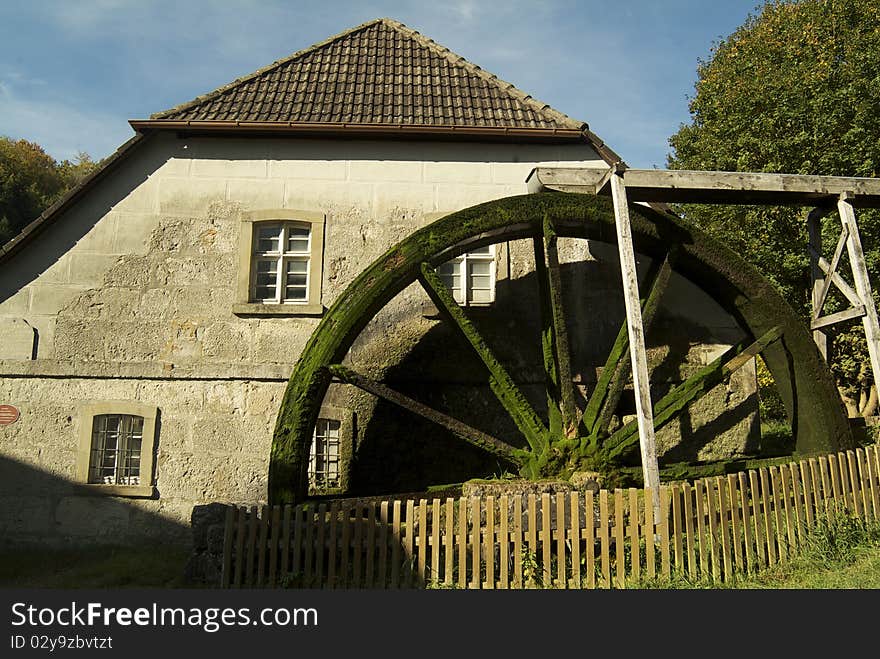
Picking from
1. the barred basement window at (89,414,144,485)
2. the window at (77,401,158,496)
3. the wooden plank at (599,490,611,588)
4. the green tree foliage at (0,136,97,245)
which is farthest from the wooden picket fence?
the green tree foliage at (0,136,97,245)

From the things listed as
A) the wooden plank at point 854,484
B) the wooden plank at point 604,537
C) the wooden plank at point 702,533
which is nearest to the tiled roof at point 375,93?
the wooden plank at point 854,484

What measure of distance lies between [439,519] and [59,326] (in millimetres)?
5287

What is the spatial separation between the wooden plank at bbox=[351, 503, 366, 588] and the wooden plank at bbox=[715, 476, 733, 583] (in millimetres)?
2711

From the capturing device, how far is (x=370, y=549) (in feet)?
17.7

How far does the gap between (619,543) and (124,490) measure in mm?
5370

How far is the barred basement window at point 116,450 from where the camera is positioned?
25.8ft

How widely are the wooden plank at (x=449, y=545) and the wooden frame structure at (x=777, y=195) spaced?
279cm

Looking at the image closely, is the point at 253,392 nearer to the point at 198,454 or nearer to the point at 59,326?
the point at 198,454

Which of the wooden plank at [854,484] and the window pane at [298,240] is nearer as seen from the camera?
the wooden plank at [854,484]

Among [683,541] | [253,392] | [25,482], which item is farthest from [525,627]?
[25,482]

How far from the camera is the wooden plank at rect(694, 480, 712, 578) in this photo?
206 inches

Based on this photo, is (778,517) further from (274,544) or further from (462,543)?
(274,544)

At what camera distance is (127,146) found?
8.30 metres

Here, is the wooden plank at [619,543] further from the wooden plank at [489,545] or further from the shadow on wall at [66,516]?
the shadow on wall at [66,516]
